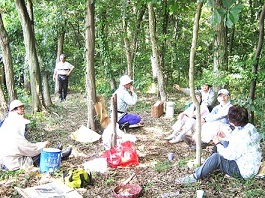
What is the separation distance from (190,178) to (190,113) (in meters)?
2.11

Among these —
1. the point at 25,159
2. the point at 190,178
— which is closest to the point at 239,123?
the point at 190,178

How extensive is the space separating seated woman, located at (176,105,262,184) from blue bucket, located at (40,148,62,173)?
2.01 meters

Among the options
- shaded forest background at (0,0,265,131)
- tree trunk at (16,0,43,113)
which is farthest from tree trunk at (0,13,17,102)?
tree trunk at (16,0,43,113)

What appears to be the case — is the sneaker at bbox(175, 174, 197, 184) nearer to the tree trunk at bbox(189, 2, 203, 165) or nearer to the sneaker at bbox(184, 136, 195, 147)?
the tree trunk at bbox(189, 2, 203, 165)

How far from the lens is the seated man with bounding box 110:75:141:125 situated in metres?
6.20

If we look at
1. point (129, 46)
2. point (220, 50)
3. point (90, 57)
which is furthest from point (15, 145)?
point (129, 46)

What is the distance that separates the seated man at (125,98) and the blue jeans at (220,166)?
7.69 feet

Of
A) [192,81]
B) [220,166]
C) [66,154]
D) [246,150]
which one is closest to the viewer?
[246,150]

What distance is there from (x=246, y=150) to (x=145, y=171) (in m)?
1.51

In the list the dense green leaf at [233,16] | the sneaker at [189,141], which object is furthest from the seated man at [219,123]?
the dense green leaf at [233,16]

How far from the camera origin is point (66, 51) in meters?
14.2

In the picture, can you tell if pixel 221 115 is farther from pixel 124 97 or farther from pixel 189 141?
pixel 124 97

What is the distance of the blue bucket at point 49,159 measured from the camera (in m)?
4.61

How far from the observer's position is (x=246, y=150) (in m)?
3.99
